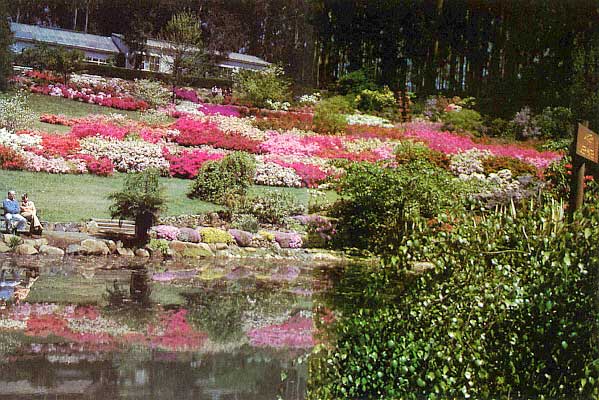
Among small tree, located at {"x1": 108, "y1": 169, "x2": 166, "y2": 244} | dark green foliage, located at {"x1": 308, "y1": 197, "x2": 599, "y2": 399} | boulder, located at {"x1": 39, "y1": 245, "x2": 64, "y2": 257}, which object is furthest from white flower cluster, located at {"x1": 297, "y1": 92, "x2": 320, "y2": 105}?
boulder, located at {"x1": 39, "y1": 245, "x2": 64, "y2": 257}

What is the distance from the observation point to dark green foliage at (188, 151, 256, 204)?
534 centimetres

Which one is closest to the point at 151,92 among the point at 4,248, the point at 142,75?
the point at 142,75

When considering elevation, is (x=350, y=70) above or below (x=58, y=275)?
above

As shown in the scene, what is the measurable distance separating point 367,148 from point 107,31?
7.25 ft

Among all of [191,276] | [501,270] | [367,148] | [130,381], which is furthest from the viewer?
[367,148]

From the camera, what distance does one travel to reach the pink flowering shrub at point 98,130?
17.3 ft

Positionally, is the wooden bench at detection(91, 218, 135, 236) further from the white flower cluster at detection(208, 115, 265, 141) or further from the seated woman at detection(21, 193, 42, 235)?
the white flower cluster at detection(208, 115, 265, 141)

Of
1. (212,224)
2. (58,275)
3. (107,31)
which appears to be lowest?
(58,275)

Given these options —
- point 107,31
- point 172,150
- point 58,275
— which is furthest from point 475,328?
point 107,31

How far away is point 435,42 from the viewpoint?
5.66 m

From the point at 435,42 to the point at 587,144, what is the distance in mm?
1430

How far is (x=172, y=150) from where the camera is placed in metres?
5.35

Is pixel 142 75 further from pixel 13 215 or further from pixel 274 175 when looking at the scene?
pixel 13 215

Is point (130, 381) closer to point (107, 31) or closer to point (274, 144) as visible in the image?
point (274, 144)
